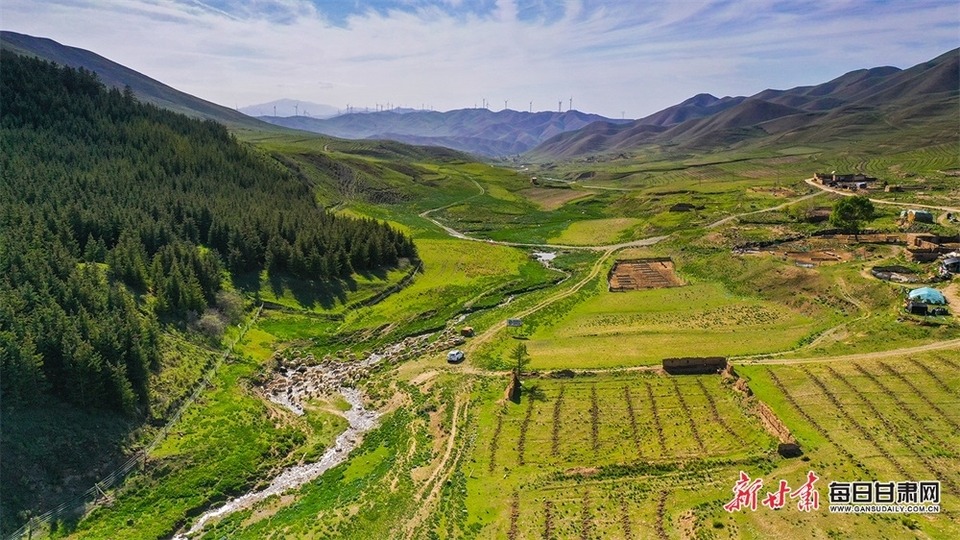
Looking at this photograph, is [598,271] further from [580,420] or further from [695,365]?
[580,420]

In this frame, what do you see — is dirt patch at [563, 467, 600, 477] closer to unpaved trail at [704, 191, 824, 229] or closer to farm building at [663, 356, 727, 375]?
farm building at [663, 356, 727, 375]

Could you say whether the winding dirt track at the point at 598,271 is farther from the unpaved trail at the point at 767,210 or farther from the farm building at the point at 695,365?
the farm building at the point at 695,365

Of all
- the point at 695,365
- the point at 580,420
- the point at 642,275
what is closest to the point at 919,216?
the point at 642,275

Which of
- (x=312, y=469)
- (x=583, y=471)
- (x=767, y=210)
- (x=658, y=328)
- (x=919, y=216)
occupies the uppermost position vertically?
(x=919, y=216)

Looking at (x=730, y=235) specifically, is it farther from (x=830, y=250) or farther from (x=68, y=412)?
(x=68, y=412)

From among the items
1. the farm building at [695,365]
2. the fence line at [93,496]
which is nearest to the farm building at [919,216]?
the farm building at [695,365]

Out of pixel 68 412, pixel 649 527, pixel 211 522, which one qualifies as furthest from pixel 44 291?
pixel 649 527
